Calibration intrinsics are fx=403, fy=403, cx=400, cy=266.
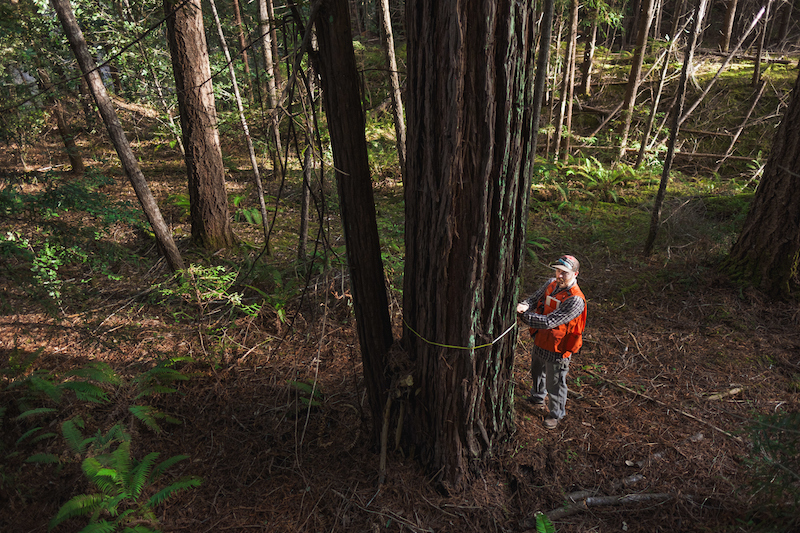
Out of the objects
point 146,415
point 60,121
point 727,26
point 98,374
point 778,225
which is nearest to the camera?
point 146,415

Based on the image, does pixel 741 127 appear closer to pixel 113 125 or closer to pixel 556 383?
pixel 556 383

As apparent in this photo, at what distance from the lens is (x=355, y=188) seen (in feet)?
8.16

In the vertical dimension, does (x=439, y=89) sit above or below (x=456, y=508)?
above

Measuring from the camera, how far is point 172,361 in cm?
397

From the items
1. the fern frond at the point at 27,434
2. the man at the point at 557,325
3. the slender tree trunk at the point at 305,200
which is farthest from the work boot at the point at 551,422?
the fern frond at the point at 27,434

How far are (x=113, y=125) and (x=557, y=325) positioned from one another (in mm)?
5022

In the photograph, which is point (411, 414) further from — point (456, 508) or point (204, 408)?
point (204, 408)

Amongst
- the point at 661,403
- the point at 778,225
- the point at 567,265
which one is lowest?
the point at 661,403

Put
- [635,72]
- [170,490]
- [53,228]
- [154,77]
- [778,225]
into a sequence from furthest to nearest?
1. [635,72]
2. [154,77]
3. [778,225]
4. [53,228]
5. [170,490]

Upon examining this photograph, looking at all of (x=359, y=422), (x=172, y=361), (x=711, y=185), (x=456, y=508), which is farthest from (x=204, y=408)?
(x=711, y=185)

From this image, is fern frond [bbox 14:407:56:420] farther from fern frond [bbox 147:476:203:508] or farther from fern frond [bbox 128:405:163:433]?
fern frond [bbox 147:476:203:508]

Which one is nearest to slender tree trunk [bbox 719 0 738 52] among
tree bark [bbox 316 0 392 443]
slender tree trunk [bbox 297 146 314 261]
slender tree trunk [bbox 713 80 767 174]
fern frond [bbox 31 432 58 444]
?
slender tree trunk [bbox 713 80 767 174]

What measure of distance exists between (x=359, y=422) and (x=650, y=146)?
1180 centimetres

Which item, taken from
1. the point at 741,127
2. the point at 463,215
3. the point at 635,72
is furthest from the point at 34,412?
the point at 741,127
